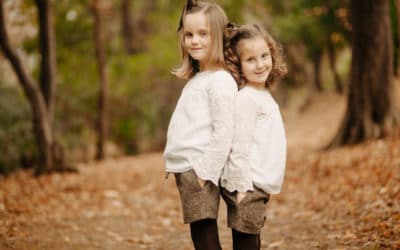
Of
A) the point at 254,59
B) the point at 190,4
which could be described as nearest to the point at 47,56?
the point at 190,4

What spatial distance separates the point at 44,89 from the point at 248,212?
8.97 m

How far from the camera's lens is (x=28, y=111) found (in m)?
13.5

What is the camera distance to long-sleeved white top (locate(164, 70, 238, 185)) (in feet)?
10.2

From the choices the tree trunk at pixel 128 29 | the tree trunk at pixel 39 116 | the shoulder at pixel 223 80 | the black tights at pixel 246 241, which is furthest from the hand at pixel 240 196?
the tree trunk at pixel 128 29

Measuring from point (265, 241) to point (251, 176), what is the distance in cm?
248

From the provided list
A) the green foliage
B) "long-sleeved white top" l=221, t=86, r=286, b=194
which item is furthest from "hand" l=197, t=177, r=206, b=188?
the green foliage

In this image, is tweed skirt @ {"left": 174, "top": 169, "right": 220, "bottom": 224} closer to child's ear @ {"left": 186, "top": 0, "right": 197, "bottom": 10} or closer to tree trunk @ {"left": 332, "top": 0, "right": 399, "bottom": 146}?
child's ear @ {"left": 186, "top": 0, "right": 197, "bottom": 10}

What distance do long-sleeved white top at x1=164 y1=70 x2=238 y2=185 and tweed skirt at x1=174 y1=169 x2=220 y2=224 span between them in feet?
0.20

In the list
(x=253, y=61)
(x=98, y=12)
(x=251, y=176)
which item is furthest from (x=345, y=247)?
(x=98, y=12)

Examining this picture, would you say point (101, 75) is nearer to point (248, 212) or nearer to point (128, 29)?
point (128, 29)

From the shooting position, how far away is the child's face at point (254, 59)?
3268 millimetres

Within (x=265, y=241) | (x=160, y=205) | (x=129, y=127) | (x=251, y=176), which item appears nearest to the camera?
(x=251, y=176)

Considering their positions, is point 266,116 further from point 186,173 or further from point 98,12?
point 98,12

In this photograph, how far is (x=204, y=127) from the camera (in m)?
3.18
